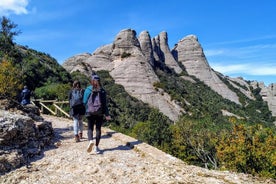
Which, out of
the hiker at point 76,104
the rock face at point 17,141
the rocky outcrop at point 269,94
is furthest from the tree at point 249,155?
the rocky outcrop at point 269,94

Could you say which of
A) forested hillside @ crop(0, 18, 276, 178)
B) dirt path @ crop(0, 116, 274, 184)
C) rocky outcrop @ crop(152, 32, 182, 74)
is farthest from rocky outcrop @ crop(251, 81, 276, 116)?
dirt path @ crop(0, 116, 274, 184)

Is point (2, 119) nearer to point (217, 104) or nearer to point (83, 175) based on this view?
point (83, 175)

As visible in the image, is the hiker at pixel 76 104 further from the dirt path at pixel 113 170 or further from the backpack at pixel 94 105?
the backpack at pixel 94 105

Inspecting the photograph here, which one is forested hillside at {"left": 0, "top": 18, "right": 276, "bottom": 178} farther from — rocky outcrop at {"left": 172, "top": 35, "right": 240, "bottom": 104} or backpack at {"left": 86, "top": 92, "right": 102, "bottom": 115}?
rocky outcrop at {"left": 172, "top": 35, "right": 240, "bottom": 104}

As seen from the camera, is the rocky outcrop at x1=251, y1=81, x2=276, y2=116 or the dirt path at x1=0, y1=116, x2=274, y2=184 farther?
the rocky outcrop at x1=251, y1=81, x2=276, y2=116

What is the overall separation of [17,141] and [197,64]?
337ft

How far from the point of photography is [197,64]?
349 feet

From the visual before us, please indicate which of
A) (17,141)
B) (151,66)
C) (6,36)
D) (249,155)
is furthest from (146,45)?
(17,141)

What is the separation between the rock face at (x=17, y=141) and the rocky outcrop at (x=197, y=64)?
93.2 meters

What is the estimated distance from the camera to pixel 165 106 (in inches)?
2343

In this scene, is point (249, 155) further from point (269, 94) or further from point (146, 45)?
point (269, 94)

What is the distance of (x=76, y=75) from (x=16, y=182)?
58.4m

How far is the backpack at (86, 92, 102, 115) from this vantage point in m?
7.22

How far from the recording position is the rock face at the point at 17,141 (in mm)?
6227
